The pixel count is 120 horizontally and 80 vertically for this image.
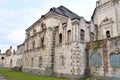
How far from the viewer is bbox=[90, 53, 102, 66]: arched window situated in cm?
1659

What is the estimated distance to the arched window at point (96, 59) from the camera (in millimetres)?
16587

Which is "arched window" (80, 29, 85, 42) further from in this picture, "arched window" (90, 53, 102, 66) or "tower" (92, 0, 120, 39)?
"tower" (92, 0, 120, 39)

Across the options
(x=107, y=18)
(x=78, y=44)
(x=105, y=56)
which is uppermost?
(x=107, y=18)

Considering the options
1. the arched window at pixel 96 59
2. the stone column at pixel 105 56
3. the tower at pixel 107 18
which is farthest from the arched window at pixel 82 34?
the tower at pixel 107 18

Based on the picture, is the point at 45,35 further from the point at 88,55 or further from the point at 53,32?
the point at 88,55

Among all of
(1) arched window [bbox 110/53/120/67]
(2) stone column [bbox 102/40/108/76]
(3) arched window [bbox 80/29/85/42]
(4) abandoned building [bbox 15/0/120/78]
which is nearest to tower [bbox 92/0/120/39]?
(4) abandoned building [bbox 15/0/120/78]

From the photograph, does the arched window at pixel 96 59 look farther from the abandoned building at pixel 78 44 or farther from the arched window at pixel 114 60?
the arched window at pixel 114 60

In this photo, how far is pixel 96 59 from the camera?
17062mm

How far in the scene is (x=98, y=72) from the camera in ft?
54.1

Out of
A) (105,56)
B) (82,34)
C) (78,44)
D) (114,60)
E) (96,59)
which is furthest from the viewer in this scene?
(82,34)

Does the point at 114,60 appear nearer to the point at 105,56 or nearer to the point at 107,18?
the point at 105,56

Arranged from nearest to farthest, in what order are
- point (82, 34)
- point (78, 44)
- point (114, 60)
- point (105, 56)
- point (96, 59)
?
1. point (114, 60)
2. point (105, 56)
3. point (96, 59)
4. point (78, 44)
5. point (82, 34)

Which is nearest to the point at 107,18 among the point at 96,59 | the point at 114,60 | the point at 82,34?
the point at 82,34

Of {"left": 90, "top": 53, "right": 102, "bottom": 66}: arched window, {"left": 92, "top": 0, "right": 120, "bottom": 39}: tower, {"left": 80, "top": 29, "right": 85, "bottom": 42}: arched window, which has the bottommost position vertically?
{"left": 90, "top": 53, "right": 102, "bottom": 66}: arched window
